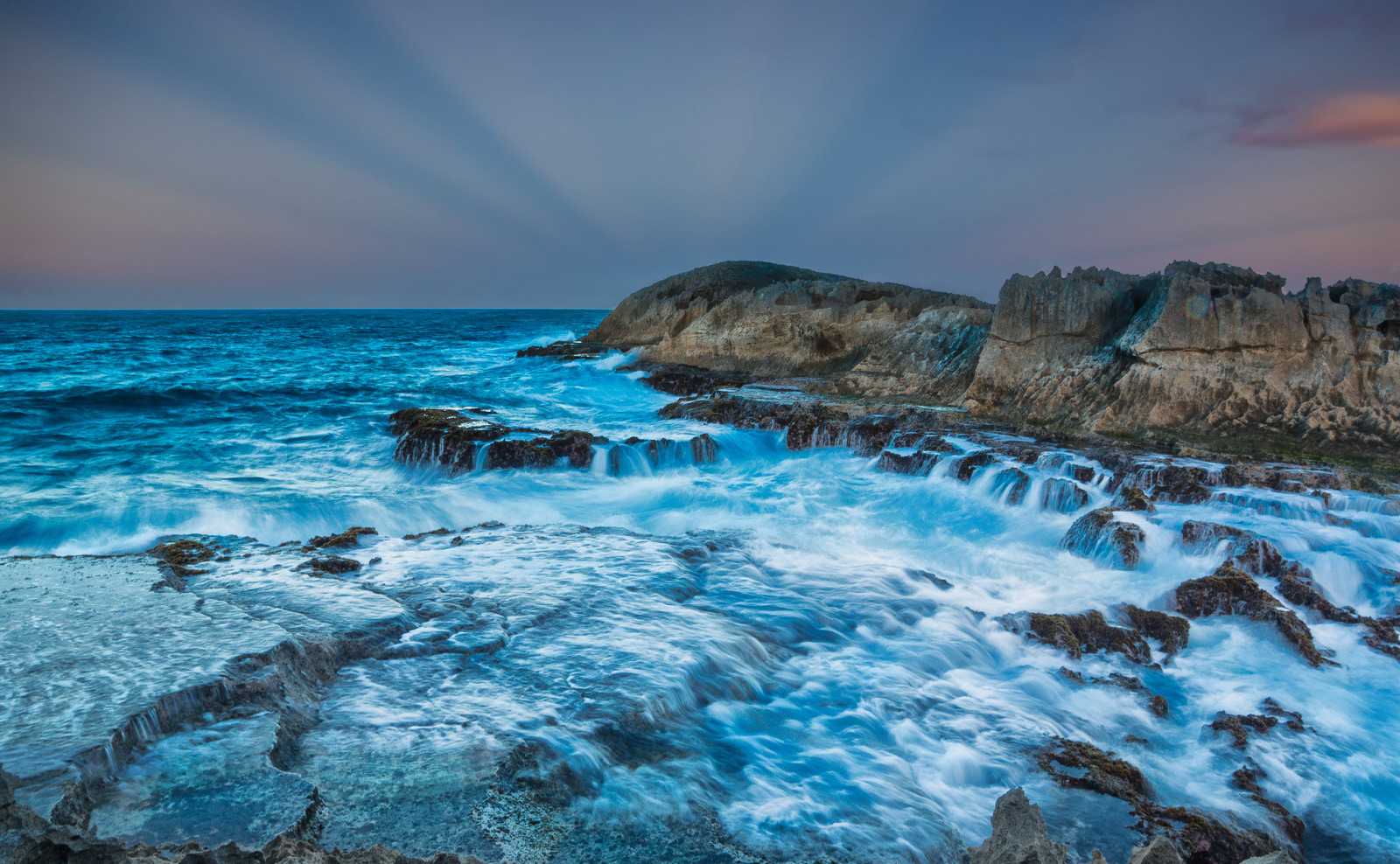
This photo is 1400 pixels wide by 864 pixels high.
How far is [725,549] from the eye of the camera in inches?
364

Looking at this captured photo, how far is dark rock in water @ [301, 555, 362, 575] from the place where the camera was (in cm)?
725

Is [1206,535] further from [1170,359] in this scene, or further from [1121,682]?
[1170,359]

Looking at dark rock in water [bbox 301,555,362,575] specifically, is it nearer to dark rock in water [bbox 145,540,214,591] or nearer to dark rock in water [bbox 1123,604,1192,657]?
dark rock in water [bbox 145,540,214,591]

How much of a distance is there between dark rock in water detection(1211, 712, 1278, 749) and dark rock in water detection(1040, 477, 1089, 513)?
5041 millimetres

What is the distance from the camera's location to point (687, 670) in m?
5.54

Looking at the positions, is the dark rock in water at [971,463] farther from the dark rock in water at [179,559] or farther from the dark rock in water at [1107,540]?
the dark rock in water at [179,559]

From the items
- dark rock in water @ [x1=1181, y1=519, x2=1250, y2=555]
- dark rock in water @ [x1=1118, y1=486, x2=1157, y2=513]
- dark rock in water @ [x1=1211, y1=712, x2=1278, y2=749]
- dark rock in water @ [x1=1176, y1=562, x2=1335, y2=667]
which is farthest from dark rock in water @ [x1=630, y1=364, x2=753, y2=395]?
dark rock in water @ [x1=1211, y1=712, x2=1278, y2=749]

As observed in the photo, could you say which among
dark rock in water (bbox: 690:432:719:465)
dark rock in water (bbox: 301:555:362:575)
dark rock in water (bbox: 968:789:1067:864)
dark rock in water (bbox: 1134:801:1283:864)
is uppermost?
dark rock in water (bbox: 968:789:1067:864)

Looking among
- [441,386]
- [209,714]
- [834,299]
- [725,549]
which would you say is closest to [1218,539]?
[725,549]

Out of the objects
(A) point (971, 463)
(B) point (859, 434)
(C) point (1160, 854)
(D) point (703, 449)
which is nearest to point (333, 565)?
(C) point (1160, 854)

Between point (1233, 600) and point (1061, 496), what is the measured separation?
340cm

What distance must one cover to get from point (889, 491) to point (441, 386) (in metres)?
19.8

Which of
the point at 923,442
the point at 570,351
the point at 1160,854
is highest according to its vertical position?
the point at 570,351

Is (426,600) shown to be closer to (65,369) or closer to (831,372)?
(831,372)
